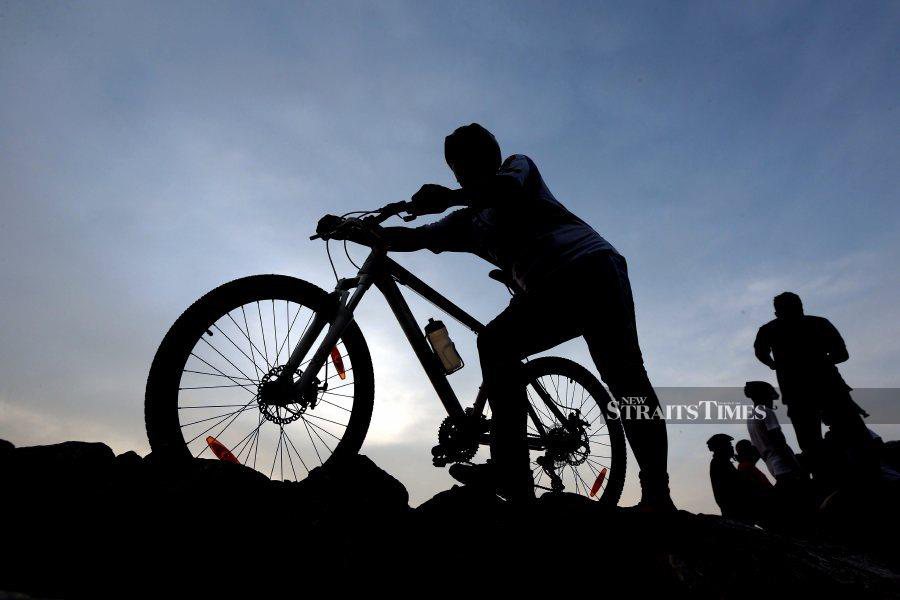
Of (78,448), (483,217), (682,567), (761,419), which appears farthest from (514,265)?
(761,419)

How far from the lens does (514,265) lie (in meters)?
2.89

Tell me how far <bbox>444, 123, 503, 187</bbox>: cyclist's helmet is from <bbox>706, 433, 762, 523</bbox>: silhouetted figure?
14.2 feet

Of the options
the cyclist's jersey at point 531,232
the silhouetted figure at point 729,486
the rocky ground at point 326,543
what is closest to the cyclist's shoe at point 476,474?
the rocky ground at point 326,543

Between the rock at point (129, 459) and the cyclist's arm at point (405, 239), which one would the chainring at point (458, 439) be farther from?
the rock at point (129, 459)

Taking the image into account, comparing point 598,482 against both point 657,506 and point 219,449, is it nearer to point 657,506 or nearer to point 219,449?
point 657,506

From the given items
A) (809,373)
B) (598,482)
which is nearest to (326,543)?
(598,482)

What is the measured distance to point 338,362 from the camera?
9.73 ft

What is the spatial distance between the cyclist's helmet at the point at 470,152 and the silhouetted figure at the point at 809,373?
181 inches

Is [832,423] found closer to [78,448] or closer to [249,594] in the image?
[249,594]

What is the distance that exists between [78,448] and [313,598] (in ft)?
4.08

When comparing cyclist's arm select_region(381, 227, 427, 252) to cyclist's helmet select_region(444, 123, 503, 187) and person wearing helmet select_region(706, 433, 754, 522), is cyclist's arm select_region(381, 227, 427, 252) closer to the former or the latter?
cyclist's helmet select_region(444, 123, 503, 187)

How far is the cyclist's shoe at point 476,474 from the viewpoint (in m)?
2.67

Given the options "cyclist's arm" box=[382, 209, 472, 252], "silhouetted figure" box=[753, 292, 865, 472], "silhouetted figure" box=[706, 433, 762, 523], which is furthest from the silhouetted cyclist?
"silhouetted figure" box=[753, 292, 865, 472]

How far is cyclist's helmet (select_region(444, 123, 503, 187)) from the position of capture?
116 inches
